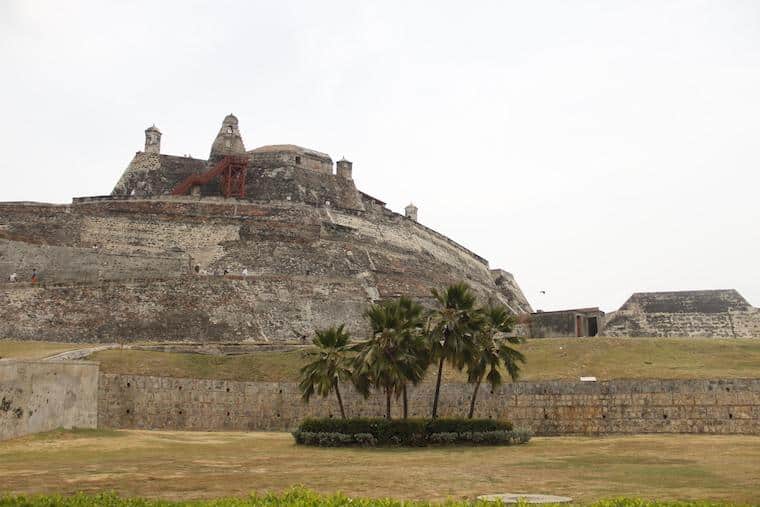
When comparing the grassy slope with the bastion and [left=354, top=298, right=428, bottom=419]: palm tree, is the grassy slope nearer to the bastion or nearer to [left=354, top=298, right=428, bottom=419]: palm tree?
the bastion

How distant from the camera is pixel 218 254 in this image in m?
46.4

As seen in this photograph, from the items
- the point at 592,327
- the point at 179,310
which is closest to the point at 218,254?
the point at 179,310

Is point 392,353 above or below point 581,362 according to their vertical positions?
above

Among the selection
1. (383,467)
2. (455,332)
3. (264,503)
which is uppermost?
(455,332)

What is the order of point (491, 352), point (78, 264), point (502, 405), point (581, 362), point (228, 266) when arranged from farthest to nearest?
point (228, 266) < point (78, 264) < point (581, 362) < point (502, 405) < point (491, 352)

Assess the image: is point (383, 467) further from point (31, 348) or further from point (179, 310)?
point (179, 310)

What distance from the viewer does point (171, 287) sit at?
1603 inches

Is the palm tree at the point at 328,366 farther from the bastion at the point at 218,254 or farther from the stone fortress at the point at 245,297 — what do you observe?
the bastion at the point at 218,254

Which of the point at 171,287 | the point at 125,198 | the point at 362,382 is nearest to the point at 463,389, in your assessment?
the point at 362,382

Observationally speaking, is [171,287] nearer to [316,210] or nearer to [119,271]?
[119,271]

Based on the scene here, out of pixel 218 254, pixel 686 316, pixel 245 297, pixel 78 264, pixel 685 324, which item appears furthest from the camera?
pixel 218 254

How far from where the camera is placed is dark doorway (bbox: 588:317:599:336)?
43156 mm

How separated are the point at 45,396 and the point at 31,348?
1049cm

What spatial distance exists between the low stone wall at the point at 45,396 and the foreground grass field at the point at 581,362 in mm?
2846
